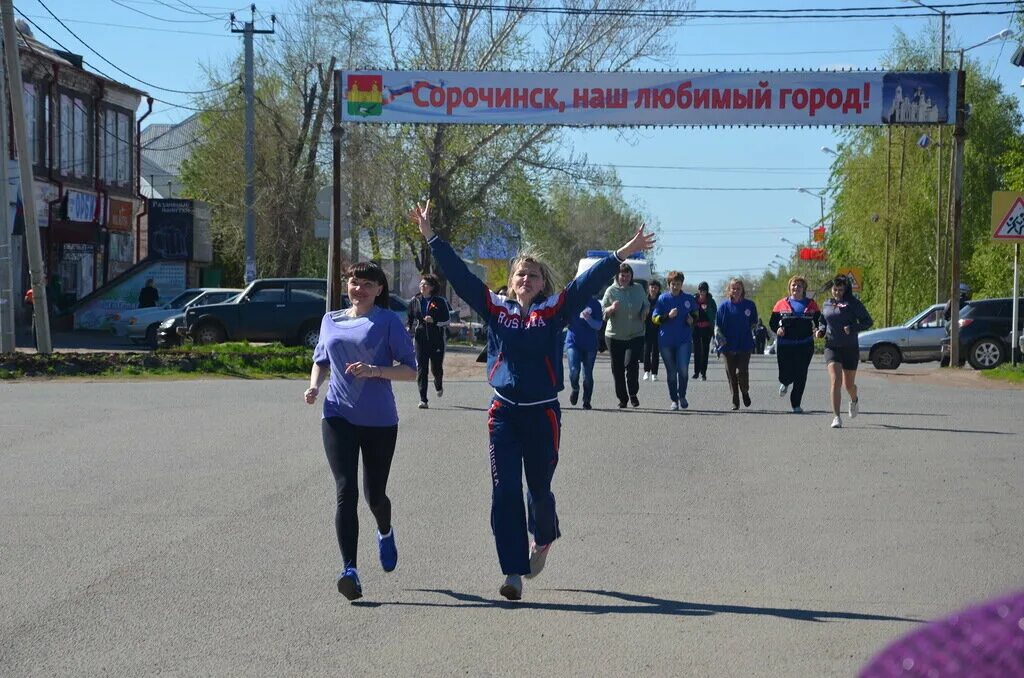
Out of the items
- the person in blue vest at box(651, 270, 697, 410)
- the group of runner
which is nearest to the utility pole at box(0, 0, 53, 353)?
the person in blue vest at box(651, 270, 697, 410)

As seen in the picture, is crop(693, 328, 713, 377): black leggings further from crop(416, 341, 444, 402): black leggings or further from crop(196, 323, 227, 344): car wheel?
crop(196, 323, 227, 344): car wheel

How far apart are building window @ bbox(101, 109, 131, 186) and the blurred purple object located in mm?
46128

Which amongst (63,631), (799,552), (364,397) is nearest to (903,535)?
(799,552)

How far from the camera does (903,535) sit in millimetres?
8250

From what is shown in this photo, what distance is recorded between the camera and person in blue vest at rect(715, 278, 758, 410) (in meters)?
16.9

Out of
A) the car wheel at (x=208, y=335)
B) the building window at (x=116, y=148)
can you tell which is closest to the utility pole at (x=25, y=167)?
the car wheel at (x=208, y=335)

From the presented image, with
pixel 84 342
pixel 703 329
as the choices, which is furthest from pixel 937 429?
pixel 84 342

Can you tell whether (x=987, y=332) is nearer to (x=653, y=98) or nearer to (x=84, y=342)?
(x=653, y=98)

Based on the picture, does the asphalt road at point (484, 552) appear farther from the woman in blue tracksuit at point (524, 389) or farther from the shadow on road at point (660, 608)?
the woman in blue tracksuit at point (524, 389)

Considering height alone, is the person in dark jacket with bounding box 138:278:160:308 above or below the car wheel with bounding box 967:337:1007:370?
above

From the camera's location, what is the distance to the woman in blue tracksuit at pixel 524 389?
6578 mm

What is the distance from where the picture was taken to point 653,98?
25.6m

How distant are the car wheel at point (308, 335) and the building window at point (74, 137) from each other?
15106 millimetres

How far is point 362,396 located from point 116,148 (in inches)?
1656
